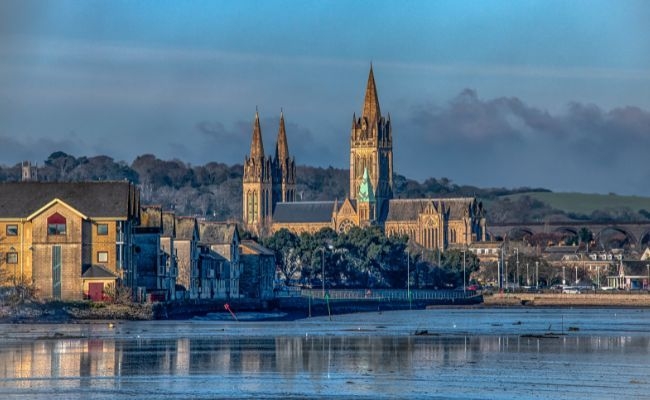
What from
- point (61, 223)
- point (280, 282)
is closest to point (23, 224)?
point (61, 223)

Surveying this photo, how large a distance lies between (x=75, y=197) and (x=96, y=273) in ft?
16.8

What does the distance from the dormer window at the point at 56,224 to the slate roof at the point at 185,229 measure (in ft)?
56.8

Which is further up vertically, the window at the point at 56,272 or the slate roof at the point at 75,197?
the slate roof at the point at 75,197

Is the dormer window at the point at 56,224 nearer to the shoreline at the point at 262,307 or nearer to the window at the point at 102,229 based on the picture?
the window at the point at 102,229

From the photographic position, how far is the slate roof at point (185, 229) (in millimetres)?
115500

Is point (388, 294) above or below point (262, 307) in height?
above

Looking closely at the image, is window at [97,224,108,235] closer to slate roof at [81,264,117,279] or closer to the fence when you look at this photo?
slate roof at [81,264,117,279]

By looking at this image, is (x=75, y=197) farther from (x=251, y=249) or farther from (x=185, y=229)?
(x=251, y=249)

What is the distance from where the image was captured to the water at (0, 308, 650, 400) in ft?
171

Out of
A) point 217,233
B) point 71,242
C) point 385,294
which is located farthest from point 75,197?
point 385,294

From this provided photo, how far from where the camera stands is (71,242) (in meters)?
98.2

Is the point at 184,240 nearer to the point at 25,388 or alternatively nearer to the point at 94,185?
the point at 94,185

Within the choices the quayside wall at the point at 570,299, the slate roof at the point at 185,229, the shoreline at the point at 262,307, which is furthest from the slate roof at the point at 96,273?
the quayside wall at the point at 570,299

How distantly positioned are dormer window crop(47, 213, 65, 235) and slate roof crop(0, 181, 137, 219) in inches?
47.0
